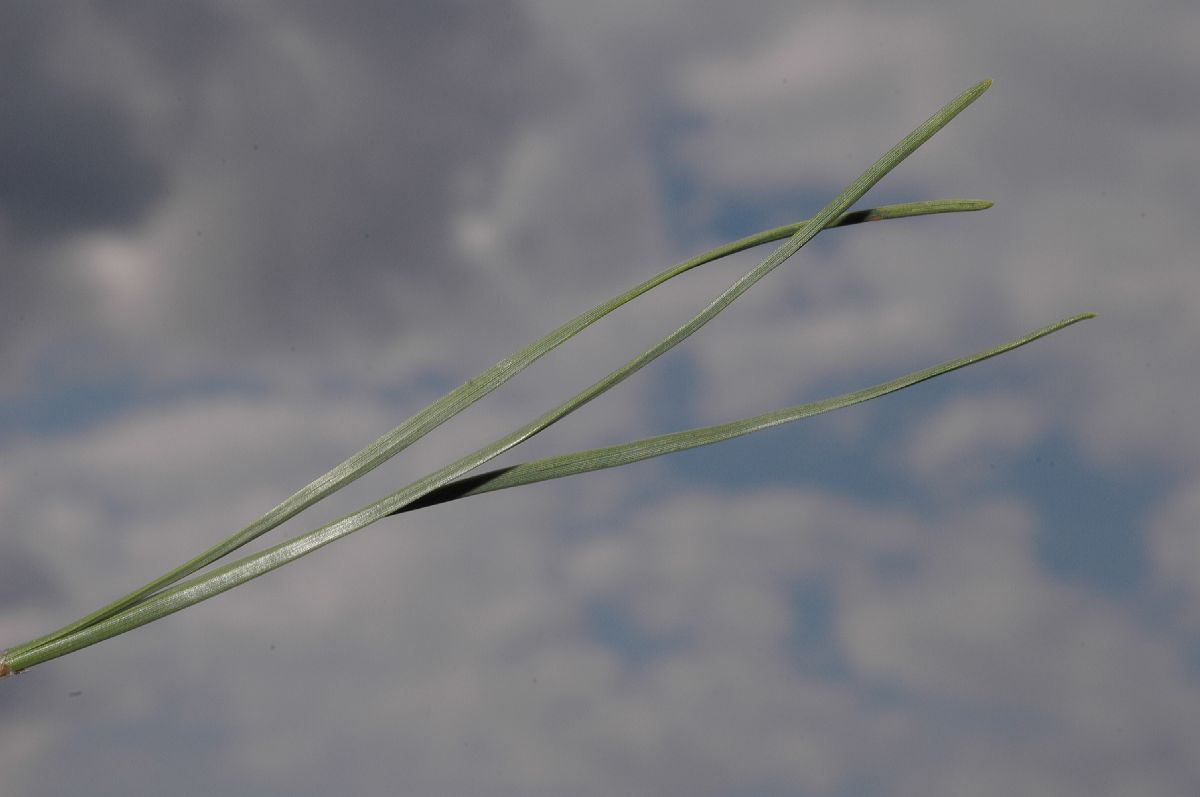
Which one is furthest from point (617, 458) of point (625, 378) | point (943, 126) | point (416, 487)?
point (943, 126)

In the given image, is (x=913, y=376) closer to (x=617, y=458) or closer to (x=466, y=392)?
(x=617, y=458)

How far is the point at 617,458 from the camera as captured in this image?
43.3 inches

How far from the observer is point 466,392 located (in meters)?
1.11

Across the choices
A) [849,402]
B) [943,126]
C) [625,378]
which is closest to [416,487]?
[625,378]

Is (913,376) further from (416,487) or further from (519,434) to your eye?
(416,487)

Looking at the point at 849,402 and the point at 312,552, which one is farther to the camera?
the point at 849,402

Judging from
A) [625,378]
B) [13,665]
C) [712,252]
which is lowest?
[13,665]

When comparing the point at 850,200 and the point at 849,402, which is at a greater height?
the point at 850,200

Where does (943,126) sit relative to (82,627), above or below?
above

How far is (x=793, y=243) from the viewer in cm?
115

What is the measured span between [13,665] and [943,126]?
106cm

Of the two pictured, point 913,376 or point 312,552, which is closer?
point 312,552

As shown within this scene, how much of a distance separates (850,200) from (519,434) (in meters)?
0.42

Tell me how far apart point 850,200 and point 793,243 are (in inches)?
3.0
